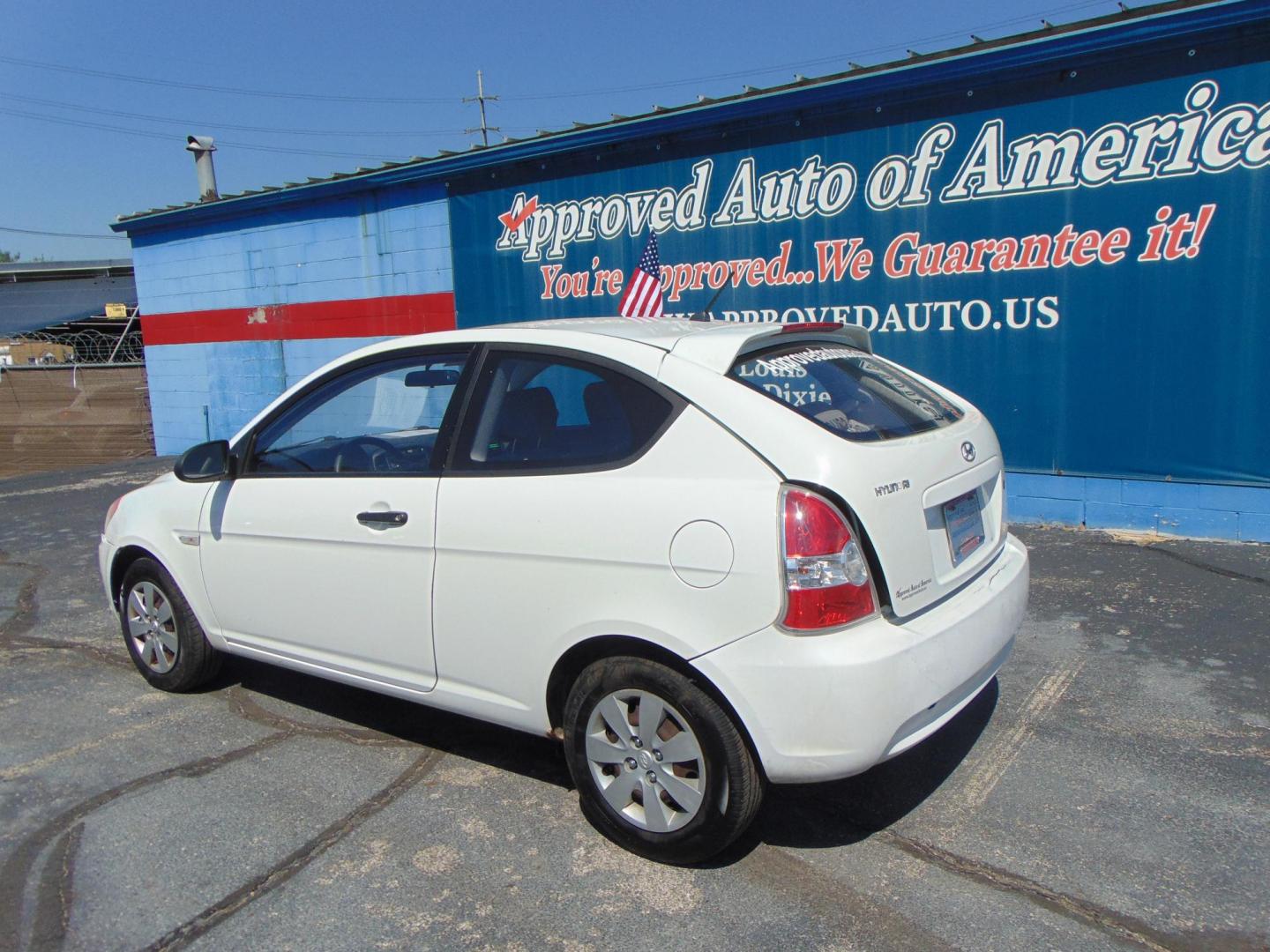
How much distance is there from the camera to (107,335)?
32938 millimetres

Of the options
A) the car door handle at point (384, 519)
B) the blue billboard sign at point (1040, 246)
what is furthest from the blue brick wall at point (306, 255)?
the car door handle at point (384, 519)

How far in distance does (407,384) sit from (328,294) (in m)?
8.96

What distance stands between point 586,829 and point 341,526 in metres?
1.44

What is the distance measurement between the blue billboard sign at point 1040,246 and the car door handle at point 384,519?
12.5 ft

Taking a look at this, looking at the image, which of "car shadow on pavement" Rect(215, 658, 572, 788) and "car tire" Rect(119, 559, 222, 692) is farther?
"car tire" Rect(119, 559, 222, 692)

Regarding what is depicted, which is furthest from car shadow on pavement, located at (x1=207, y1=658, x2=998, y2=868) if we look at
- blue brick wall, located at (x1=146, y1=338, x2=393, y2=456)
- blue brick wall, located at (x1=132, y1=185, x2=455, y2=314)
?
blue brick wall, located at (x1=146, y1=338, x2=393, y2=456)

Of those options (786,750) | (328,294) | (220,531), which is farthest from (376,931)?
(328,294)

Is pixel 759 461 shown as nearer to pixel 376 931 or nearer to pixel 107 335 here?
pixel 376 931

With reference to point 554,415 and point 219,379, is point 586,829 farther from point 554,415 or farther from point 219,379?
point 219,379

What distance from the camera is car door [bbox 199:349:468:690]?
3.50m

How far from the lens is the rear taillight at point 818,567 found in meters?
2.67

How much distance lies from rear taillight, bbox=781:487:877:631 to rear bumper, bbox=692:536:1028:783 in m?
0.05

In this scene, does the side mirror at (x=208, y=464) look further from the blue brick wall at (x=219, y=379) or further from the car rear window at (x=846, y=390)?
the blue brick wall at (x=219, y=379)

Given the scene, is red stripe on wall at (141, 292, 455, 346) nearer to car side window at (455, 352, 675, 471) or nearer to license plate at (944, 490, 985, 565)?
car side window at (455, 352, 675, 471)
